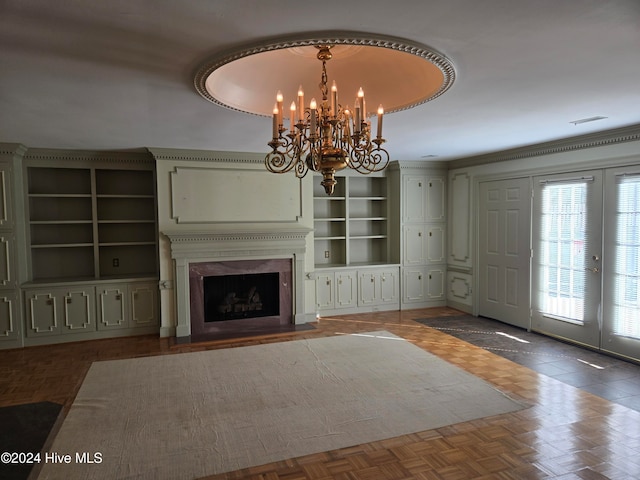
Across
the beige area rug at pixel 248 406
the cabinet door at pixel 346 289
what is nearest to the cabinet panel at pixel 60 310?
the beige area rug at pixel 248 406

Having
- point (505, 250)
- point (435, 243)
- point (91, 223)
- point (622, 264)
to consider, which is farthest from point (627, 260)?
point (91, 223)

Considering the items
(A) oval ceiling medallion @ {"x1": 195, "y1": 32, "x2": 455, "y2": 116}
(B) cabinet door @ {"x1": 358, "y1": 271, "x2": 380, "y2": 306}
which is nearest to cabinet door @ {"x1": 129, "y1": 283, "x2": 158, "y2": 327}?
(B) cabinet door @ {"x1": 358, "y1": 271, "x2": 380, "y2": 306}

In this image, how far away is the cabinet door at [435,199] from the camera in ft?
22.1

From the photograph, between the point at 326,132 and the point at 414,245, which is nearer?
the point at 326,132

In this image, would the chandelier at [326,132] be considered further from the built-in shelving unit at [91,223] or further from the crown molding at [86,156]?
the built-in shelving unit at [91,223]

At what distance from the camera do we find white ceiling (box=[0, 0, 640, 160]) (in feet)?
5.68

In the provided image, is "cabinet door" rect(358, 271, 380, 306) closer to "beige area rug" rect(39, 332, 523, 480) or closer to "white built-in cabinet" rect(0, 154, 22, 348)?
"beige area rug" rect(39, 332, 523, 480)

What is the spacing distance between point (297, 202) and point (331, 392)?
2945 mm

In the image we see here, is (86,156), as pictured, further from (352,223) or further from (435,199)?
(435,199)

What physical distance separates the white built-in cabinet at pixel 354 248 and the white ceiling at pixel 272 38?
109 inches

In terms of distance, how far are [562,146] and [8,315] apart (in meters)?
6.60

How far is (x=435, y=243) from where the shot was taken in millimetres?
6828

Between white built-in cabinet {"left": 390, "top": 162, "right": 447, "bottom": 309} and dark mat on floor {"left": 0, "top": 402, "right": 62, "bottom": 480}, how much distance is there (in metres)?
4.88

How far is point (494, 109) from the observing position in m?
3.33
